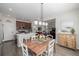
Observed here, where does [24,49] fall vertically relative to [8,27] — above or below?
below

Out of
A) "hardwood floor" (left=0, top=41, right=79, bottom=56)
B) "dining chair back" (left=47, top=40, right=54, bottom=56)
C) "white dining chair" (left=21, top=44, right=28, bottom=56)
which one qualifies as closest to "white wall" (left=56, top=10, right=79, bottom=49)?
"hardwood floor" (left=0, top=41, right=79, bottom=56)

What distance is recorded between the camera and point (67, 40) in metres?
2.16

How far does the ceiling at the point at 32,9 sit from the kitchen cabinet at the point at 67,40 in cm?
50

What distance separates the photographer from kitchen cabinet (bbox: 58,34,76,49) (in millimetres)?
2115

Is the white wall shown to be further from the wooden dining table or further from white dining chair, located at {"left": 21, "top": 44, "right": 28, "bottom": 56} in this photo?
white dining chair, located at {"left": 21, "top": 44, "right": 28, "bottom": 56}

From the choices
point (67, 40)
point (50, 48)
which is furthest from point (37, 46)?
point (67, 40)

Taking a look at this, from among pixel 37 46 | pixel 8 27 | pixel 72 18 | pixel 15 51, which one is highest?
pixel 72 18

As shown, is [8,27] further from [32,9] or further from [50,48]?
[50,48]

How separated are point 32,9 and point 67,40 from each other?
1.01 metres

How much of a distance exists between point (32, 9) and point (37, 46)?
80cm

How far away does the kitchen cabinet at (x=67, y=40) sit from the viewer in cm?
211

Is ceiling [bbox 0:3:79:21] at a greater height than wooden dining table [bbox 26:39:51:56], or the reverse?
ceiling [bbox 0:3:79:21]

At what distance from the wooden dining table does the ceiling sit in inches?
20.1

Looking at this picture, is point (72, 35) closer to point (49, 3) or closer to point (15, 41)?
point (49, 3)
